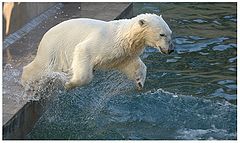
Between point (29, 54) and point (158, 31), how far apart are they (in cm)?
232

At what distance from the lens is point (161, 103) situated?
6.51 meters

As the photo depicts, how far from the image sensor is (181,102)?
257 inches

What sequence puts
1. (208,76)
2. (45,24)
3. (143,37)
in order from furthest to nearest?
(45,24)
(208,76)
(143,37)

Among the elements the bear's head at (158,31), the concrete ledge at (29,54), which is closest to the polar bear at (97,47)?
the bear's head at (158,31)

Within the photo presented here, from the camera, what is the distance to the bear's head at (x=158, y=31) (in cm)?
547

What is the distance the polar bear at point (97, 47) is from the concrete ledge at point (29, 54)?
0.39m

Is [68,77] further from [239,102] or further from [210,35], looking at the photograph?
[210,35]

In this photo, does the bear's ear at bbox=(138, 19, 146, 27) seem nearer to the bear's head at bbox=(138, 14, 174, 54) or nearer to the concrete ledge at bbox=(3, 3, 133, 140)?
the bear's head at bbox=(138, 14, 174, 54)

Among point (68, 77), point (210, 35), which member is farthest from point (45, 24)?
point (68, 77)

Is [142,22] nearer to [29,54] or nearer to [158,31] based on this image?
[158,31]

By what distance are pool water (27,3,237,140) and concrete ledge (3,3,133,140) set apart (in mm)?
165

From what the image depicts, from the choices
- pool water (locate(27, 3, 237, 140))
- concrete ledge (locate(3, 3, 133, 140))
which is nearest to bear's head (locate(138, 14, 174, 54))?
pool water (locate(27, 3, 237, 140))

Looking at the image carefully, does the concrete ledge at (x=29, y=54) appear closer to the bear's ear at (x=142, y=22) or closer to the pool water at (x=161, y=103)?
the pool water at (x=161, y=103)

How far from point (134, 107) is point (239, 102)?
1167 millimetres
